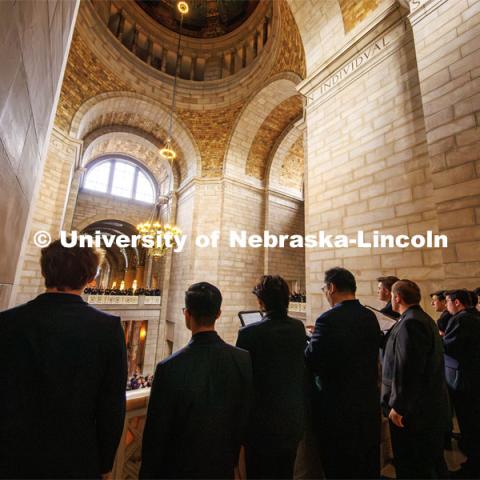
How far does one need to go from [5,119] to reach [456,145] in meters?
3.94

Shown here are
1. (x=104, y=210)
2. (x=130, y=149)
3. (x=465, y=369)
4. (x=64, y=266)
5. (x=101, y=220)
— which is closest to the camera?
(x=64, y=266)

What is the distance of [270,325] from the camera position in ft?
4.76

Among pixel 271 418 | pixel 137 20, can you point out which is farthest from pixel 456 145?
pixel 137 20

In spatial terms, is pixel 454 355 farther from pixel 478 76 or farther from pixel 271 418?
pixel 478 76

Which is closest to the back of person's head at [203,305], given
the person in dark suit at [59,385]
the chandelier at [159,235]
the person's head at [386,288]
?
the person in dark suit at [59,385]

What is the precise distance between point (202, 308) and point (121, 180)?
14.6 metres

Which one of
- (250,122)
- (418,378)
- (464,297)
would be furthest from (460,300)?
(250,122)

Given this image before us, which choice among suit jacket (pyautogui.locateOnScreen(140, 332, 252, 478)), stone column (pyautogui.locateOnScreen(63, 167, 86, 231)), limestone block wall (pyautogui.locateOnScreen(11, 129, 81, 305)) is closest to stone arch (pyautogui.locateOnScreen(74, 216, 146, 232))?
stone column (pyautogui.locateOnScreen(63, 167, 86, 231))

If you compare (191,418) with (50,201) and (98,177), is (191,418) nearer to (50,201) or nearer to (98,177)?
(50,201)

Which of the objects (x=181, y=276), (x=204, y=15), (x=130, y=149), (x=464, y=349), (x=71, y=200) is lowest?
(x=464, y=349)

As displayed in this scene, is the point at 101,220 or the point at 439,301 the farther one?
the point at 101,220

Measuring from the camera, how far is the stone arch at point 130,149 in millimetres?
10172

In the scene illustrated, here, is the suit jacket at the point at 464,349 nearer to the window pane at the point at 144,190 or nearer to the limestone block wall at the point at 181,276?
the limestone block wall at the point at 181,276

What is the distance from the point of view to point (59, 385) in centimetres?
87
